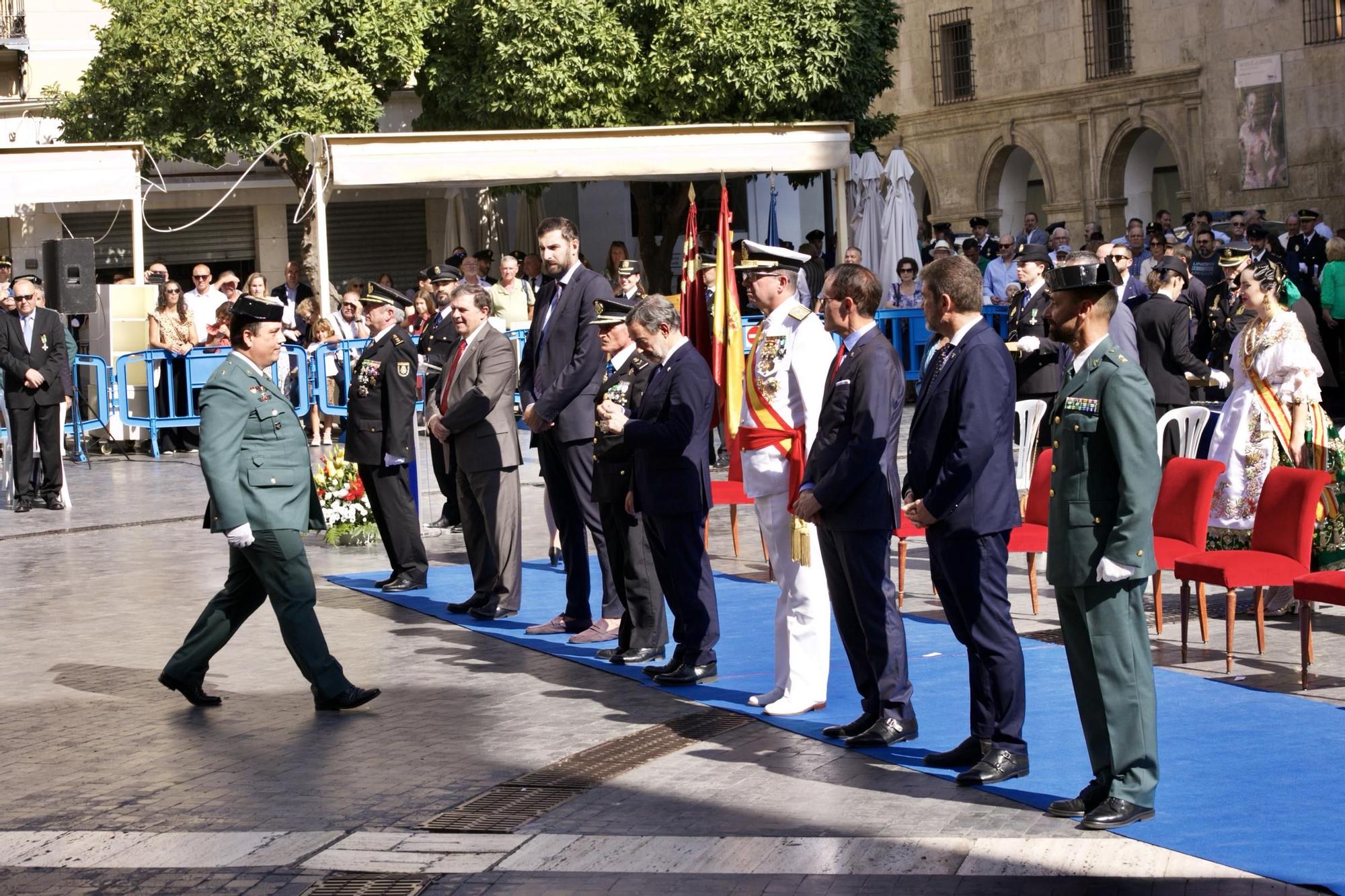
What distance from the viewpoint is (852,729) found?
7785mm

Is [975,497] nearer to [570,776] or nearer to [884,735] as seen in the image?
[884,735]

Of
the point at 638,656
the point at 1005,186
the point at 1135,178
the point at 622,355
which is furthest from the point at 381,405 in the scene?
the point at 1005,186

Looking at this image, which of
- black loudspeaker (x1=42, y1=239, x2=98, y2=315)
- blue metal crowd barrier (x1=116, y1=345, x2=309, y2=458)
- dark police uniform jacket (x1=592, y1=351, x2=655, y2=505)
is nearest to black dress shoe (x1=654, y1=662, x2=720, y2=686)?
dark police uniform jacket (x1=592, y1=351, x2=655, y2=505)

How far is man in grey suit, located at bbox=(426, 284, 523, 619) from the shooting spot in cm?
1074

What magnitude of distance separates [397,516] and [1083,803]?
636 centimetres

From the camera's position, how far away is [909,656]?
941cm

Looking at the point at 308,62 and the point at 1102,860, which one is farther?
the point at 308,62

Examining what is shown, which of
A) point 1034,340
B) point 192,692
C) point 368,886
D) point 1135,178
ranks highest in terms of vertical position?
point 1135,178

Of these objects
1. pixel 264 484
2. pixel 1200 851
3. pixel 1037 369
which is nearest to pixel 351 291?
pixel 1037 369

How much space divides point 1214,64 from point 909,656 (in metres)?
28.0

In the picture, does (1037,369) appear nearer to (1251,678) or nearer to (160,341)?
(1251,678)

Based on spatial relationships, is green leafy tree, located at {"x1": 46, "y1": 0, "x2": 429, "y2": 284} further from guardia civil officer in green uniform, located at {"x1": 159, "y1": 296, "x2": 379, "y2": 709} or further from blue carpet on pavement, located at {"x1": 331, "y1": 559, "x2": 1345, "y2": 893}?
guardia civil officer in green uniform, located at {"x1": 159, "y1": 296, "x2": 379, "y2": 709}

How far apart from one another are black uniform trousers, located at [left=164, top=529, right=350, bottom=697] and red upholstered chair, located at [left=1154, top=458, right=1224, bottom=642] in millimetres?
4022

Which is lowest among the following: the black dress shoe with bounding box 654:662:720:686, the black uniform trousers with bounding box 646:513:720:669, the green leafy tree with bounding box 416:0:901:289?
the black dress shoe with bounding box 654:662:720:686
